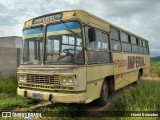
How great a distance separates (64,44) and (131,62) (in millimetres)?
6198

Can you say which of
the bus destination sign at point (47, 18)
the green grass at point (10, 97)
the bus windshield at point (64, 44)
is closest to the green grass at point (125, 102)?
the green grass at point (10, 97)

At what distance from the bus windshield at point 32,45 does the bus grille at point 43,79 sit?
0.45 metres

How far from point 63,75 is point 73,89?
460mm

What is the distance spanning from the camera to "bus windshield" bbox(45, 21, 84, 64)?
6.60 metres

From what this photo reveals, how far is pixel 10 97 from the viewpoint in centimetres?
911

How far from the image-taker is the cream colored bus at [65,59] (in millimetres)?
6469

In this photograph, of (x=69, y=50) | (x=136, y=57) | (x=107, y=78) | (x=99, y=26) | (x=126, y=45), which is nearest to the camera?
(x=69, y=50)

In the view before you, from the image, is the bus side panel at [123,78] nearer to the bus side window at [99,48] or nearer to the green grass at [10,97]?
the bus side window at [99,48]

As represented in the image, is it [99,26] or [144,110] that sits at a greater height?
[99,26]

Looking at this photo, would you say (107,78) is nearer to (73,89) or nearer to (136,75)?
(73,89)

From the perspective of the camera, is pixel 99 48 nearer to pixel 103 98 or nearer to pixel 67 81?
pixel 103 98

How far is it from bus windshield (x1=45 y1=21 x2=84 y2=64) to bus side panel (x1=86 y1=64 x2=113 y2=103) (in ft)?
2.11

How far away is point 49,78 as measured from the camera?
6.70m

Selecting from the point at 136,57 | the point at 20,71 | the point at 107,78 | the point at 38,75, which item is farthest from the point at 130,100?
the point at 136,57
